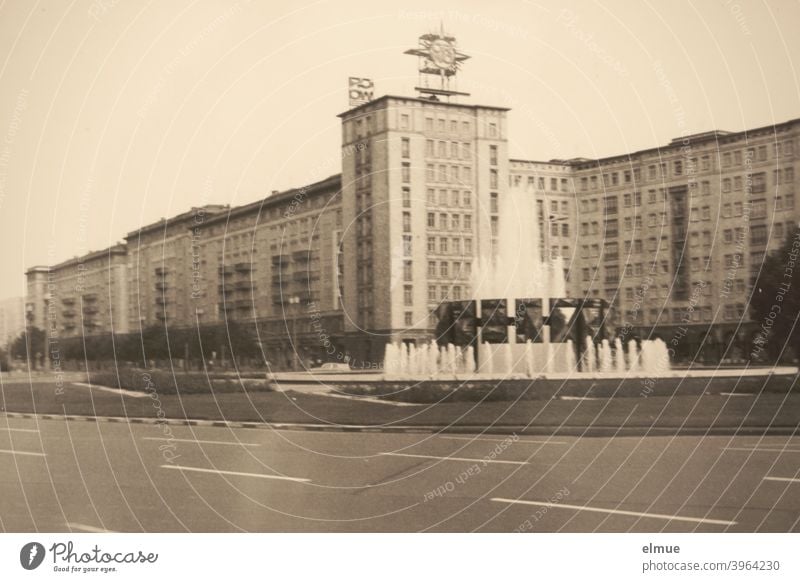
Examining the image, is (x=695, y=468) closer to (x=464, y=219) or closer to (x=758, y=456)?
(x=758, y=456)

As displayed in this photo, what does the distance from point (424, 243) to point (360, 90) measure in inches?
51.1

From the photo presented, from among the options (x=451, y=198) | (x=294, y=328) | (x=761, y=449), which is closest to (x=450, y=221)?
(x=451, y=198)

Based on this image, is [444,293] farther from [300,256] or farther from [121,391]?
[121,391]

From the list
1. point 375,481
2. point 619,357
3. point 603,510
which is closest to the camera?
point 603,510

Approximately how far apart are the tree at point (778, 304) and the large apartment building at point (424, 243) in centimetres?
10

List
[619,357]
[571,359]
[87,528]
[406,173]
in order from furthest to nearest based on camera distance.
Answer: [571,359] < [619,357] < [406,173] < [87,528]

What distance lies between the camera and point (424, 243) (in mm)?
7258

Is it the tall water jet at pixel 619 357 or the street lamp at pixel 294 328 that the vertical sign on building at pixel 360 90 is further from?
the tall water jet at pixel 619 357

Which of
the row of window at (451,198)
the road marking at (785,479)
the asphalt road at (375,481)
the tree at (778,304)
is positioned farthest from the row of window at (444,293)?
the road marking at (785,479)

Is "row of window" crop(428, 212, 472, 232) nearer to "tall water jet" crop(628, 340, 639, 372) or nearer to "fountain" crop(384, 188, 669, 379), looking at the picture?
"fountain" crop(384, 188, 669, 379)

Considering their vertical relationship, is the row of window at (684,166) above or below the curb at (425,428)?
above

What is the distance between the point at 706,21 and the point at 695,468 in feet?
11.4

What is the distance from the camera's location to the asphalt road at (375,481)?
637cm

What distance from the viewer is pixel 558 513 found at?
645 centimetres
